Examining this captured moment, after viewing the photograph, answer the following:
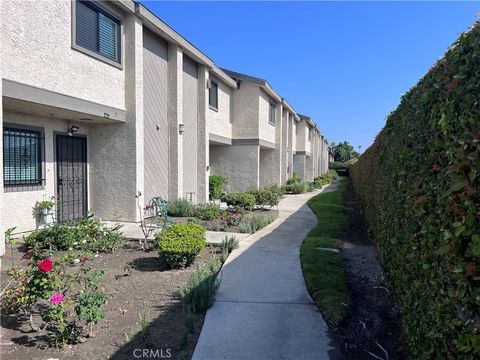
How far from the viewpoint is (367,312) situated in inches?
193

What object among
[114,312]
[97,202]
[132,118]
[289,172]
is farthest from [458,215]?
[289,172]

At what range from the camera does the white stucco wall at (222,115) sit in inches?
694

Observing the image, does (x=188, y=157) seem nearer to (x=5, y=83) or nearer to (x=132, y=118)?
(x=132, y=118)

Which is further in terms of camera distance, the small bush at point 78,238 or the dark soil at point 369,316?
the small bush at point 78,238

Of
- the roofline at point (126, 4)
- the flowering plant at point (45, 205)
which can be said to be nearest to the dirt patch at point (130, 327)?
the flowering plant at point (45, 205)

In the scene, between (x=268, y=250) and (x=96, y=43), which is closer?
(x=268, y=250)

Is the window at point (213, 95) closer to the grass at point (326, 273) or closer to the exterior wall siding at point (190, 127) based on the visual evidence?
the exterior wall siding at point (190, 127)

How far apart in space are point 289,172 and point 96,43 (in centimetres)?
2115

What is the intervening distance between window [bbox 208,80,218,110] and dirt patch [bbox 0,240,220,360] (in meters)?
12.2

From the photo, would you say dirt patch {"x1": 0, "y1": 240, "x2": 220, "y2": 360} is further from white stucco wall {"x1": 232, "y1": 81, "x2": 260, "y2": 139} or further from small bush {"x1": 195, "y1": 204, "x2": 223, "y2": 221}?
white stucco wall {"x1": 232, "y1": 81, "x2": 260, "y2": 139}

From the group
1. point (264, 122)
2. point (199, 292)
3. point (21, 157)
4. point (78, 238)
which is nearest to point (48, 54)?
point (21, 157)

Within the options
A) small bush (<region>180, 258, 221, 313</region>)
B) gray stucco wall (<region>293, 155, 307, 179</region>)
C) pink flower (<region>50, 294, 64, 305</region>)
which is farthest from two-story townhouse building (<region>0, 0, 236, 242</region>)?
gray stucco wall (<region>293, 155, 307, 179</region>)

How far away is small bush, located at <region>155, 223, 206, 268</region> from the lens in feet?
20.9

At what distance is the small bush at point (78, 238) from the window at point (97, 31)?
4.52 m
